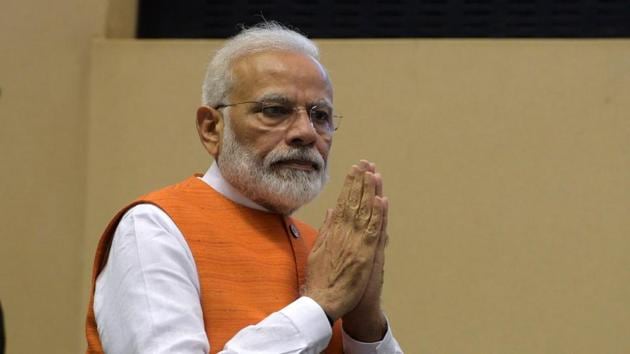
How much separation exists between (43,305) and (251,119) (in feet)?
9.04

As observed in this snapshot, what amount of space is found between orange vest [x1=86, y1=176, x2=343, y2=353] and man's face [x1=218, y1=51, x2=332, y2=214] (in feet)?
0.23

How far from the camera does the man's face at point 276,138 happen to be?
251cm

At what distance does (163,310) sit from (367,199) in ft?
1.60

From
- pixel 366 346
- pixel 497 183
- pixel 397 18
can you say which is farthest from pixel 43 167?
pixel 366 346

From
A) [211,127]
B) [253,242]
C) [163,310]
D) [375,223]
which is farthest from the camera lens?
[211,127]

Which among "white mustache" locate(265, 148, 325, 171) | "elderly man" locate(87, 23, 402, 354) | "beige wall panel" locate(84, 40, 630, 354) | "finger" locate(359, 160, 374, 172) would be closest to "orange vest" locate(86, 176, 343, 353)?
"elderly man" locate(87, 23, 402, 354)

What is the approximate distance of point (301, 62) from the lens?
101 inches

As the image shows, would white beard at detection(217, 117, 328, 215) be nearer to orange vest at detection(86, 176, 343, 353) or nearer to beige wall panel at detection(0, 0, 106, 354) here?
orange vest at detection(86, 176, 343, 353)

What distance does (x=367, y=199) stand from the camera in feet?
7.95

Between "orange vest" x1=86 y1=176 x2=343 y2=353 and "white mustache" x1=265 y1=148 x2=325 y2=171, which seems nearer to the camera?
"orange vest" x1=86 y1=176 x2=343 y2=353

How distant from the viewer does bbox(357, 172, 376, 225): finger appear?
94.7 inches

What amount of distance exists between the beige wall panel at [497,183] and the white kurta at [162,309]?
2.54 meters

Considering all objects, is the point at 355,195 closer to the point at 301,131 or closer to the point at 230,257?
the point at 301,131

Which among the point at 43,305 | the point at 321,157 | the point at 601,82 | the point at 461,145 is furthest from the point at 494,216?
the point at 321,157
